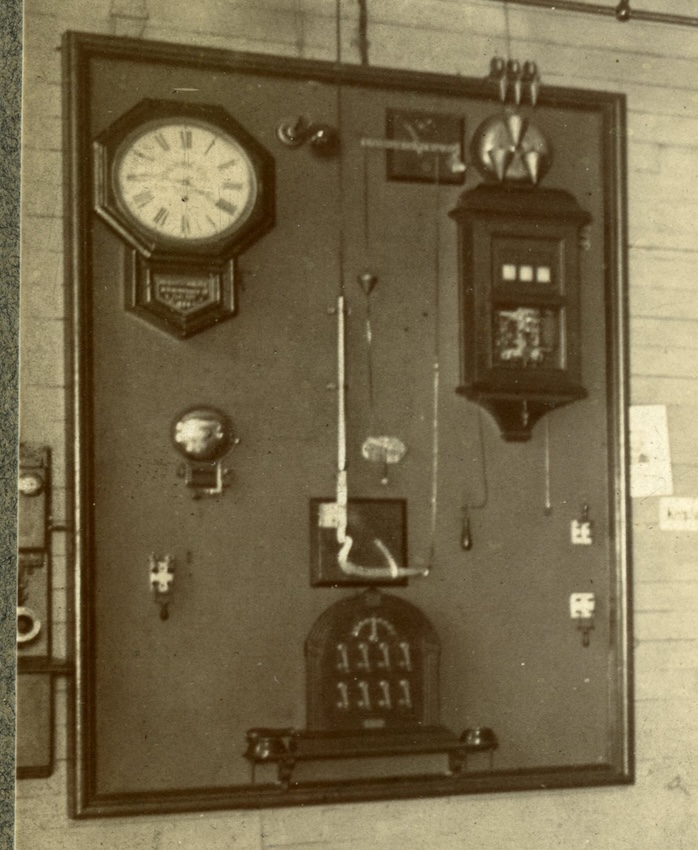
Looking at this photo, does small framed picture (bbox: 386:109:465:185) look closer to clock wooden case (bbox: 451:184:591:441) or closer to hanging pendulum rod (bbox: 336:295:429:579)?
clock wooden case (bbox: 451:184:591:441)

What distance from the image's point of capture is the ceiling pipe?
3408 millimetres

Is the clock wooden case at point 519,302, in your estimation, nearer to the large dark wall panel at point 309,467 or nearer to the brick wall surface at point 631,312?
the large dark wall panel at point 309,467

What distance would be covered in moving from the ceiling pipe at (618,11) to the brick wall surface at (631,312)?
0.9 inches

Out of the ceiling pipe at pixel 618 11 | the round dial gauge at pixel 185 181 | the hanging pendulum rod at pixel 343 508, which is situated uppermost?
the ceiling pipe at pixel 618 11

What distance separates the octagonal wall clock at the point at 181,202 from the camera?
10.0 ft

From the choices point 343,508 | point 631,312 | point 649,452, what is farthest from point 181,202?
point 649,452

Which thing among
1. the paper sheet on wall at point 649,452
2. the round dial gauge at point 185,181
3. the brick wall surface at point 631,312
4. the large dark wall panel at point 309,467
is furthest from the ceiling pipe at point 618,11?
the paper sheet on wall at point 649,452

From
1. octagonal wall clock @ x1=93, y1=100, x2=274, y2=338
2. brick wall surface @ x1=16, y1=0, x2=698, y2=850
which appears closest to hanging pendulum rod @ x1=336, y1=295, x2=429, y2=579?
octagonal wall clock @ x1=93, y1=100, x2=274, y2=338

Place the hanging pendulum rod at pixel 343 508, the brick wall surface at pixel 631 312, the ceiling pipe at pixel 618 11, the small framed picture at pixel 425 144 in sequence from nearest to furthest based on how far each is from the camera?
the brick wall surface at pixel 631 312
the hanging pendulum rod at pixel 343 508
the small framed picture at pixel 425 144
the ceiling pipe at pixel 618 11

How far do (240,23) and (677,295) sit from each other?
58.4 inches

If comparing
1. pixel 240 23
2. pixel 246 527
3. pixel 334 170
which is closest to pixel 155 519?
pixel 246 527

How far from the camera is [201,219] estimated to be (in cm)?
310

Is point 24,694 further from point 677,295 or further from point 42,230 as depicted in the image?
point 677,295

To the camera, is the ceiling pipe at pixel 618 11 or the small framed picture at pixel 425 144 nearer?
the small framed picture at pixel 425 144
